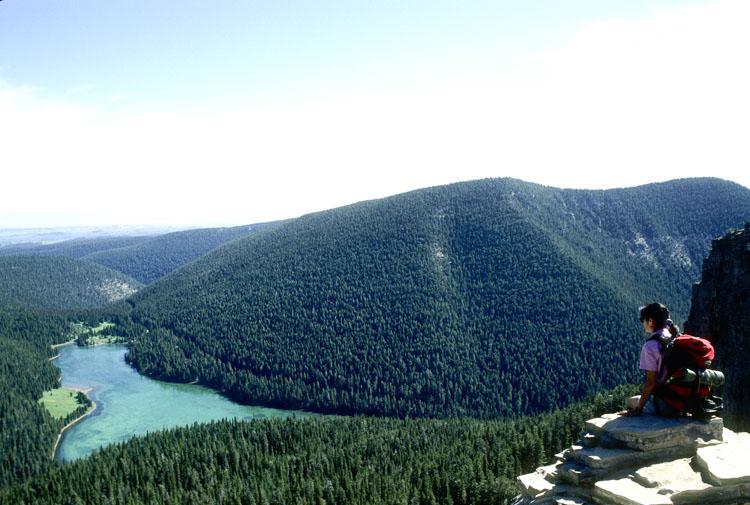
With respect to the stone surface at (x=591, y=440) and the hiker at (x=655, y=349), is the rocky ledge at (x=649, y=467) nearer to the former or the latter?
the stone surface at (x=591, y=440)

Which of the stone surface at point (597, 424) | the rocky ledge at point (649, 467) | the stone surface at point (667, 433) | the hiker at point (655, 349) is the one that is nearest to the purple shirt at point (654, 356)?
the hiker at point (655, 349)

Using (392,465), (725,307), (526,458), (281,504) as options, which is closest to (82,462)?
(281,504)

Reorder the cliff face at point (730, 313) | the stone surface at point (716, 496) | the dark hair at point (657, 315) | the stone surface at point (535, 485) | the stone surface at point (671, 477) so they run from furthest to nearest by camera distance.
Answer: the cliff face at point (730, 313)
the stone surface at point (535, 485)
the dark hair at point (657, 315)
the stone surface at point (671, 477)
the stone surface at point (716, 496)

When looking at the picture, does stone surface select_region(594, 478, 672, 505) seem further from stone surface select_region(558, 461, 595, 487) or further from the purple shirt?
the purple shirt

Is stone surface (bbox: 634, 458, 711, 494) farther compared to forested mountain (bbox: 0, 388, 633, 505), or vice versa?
forested mountain (bbox: 0, 388, 633, 505)

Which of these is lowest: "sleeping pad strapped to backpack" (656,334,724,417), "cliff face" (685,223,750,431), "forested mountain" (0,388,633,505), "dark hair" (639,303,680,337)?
"forested mountain" (0,388,633,505)

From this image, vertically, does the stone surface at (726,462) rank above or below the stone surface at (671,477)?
above

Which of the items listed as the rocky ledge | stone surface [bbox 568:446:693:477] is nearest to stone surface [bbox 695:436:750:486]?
the rocky ledge
